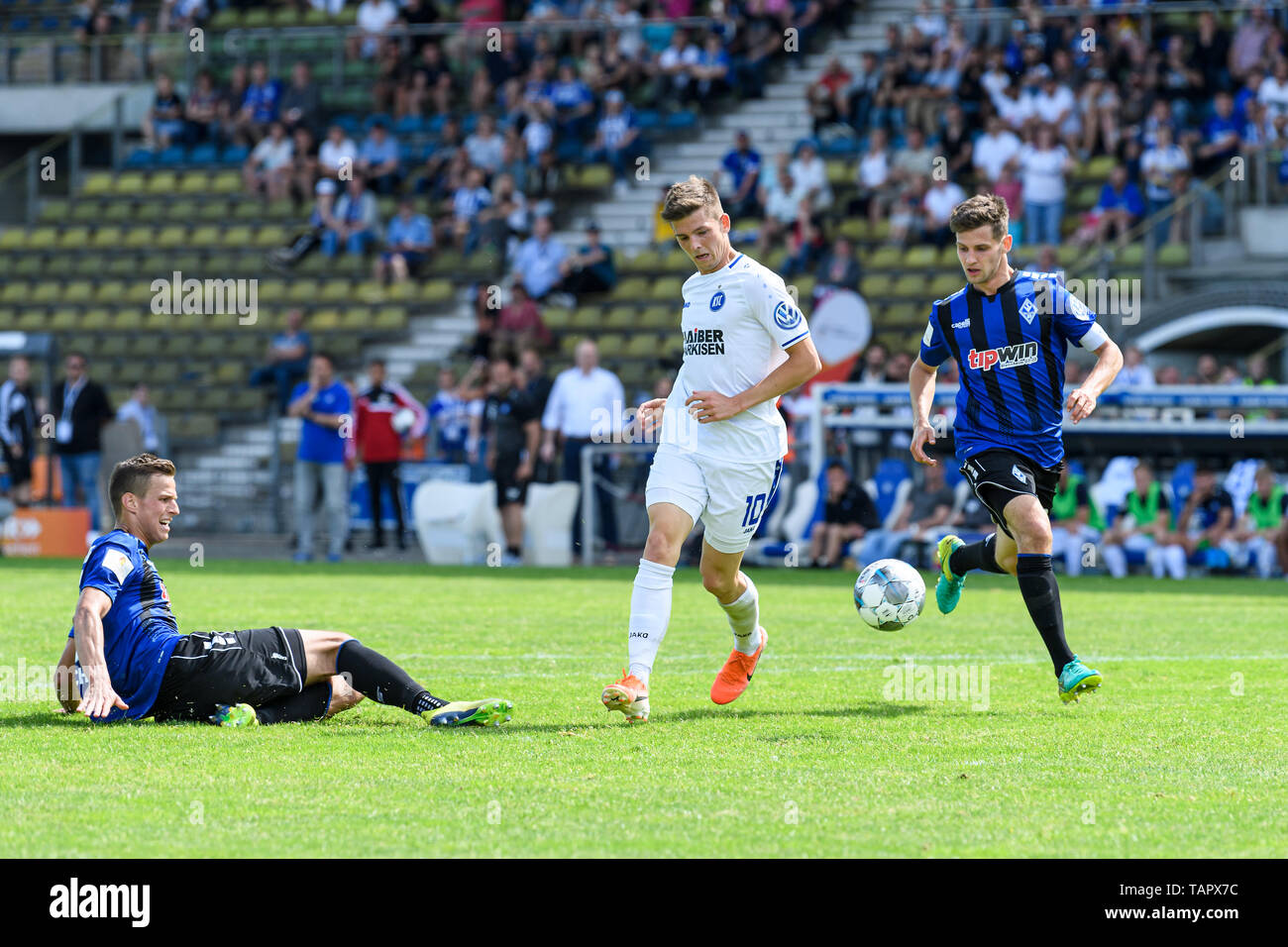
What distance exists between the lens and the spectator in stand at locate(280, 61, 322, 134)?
92.4 ft

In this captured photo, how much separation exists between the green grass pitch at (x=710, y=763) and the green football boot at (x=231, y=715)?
0.18m

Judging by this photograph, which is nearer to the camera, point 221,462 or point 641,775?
point 641,775

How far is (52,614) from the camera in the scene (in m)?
12.2

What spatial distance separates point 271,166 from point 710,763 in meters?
23.8

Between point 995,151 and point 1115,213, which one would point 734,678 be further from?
point 995,151

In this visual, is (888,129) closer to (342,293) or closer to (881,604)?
(342,293)

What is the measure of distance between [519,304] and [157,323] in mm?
7180

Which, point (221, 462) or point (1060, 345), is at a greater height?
point (1060, 345)

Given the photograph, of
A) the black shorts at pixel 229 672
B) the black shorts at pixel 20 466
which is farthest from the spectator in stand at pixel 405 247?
the black shorts at pixel 229 672

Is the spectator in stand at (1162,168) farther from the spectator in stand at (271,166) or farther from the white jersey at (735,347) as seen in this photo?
the white jersey at (735,347)

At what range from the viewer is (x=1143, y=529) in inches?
712

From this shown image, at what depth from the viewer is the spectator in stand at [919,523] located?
17922mm
